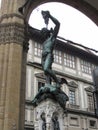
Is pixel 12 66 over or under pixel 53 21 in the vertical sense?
under

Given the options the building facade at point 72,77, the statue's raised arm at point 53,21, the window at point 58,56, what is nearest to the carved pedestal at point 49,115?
the statue's raised arm at point 53,21

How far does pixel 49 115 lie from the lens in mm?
6824

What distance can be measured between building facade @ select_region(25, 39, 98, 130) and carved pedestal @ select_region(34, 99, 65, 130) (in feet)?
65.1

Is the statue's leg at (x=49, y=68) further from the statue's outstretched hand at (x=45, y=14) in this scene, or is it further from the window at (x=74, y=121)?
the window at (x=74, y=121)

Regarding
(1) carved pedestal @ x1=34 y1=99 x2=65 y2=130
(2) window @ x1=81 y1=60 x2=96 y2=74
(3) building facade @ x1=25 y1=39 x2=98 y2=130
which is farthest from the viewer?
(2) window @ x1=81 y1=60 x2=96 y2=74

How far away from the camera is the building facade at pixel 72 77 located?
94.4 ft

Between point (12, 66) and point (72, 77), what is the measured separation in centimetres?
2365

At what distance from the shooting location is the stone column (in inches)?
325

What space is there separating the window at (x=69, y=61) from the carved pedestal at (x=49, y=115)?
83.9 feet

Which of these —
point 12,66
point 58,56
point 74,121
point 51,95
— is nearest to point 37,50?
point 58,56

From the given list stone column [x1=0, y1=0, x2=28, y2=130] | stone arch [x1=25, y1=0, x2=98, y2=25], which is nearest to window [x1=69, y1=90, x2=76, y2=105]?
stone arch [x1=25, y1=0, x2=98, y2=25]

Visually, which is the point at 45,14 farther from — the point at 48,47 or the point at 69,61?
the point at 69,61

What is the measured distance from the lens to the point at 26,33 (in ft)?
32.2

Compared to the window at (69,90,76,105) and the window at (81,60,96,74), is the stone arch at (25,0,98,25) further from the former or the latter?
the window at (81,60,96,74)
